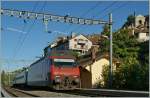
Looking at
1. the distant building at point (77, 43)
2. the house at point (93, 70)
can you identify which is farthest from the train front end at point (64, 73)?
the distant building at point (77, 43)

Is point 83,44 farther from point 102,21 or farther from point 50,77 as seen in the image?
point 50,77

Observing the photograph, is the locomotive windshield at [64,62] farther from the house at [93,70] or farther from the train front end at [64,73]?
the house at [93,70]

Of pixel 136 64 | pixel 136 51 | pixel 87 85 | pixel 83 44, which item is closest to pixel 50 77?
pixel 136 64

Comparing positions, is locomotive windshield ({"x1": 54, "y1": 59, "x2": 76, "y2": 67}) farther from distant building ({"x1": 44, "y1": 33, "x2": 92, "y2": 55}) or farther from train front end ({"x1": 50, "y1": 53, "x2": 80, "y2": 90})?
distant building ({"x1": 44, "y1": 33, "x2": 92, "y2": 55})

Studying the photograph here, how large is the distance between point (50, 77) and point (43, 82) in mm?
2674

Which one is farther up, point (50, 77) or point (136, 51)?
point (136, 51)

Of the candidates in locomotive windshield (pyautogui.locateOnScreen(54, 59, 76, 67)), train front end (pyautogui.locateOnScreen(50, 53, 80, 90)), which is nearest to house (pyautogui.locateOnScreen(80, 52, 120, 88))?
locomotive windshield (pyautogui.locateOnScreen(54, 59, 76, 67))

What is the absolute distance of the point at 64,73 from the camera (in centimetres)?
3338

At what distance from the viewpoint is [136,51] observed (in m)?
77.4

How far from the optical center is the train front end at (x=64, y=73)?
107 feet

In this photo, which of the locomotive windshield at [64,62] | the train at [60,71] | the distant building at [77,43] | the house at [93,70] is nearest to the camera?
the train at [60,71]

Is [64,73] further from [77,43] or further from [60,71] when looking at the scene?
[77,43]

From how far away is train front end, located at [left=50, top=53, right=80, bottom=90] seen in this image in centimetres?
3262

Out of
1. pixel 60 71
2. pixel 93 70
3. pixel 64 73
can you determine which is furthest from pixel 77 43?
pixel 60 71
